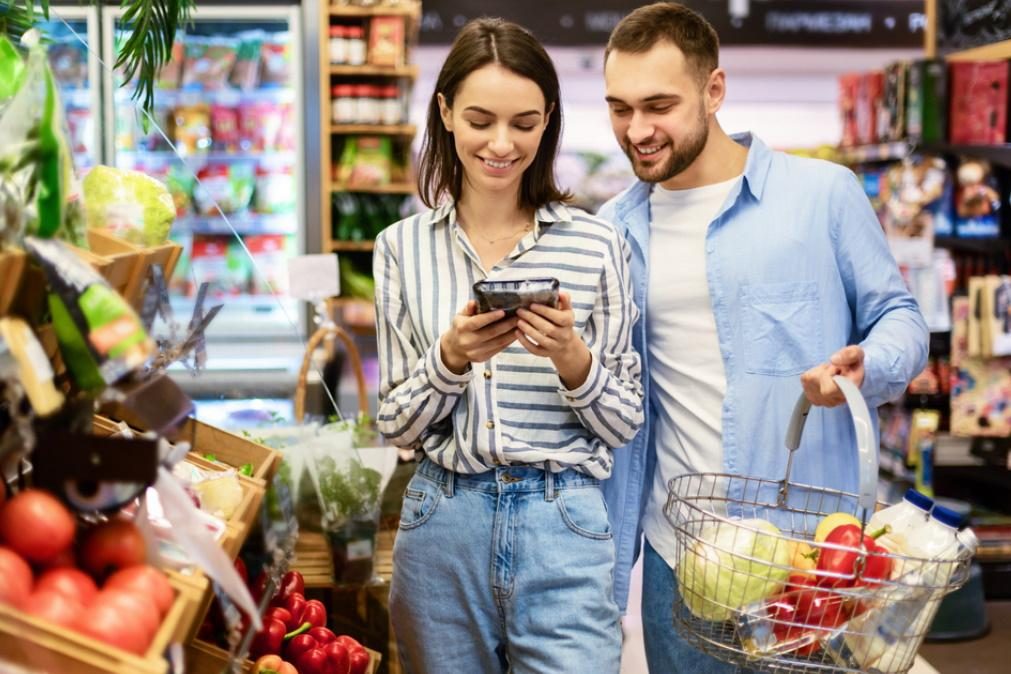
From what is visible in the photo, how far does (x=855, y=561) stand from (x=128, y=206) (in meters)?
1.04

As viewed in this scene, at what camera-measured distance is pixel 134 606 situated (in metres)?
1.06

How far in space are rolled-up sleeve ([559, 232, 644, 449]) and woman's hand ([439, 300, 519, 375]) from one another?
6.3 inches

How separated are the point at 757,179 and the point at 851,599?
1.01 meters

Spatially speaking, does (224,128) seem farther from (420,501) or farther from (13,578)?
(13,578)

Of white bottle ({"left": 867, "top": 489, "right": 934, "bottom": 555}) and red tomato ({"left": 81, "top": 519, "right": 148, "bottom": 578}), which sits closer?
red tomato ({"left": 81, "top": 519, "right": 148, "bottom": 578})

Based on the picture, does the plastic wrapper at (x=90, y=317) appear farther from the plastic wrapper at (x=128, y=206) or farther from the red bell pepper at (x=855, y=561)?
the red bell pepper at (x=855, y=561)

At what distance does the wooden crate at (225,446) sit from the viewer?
5.81 feet

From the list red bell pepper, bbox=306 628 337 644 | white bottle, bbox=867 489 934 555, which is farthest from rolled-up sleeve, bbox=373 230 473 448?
white bottle, bbox=867 489 934 555

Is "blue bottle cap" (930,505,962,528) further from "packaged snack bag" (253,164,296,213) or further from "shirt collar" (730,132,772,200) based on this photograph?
"packaged snack bag" (253,164,296,213)

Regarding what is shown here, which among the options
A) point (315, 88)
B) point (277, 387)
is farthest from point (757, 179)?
point (315, 88)

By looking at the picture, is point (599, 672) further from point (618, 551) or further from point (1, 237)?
point (1, 237)

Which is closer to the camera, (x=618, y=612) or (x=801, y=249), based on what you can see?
(x=618, y=612)

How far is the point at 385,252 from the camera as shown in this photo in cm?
205

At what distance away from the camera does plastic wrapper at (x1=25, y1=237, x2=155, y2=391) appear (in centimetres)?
105
